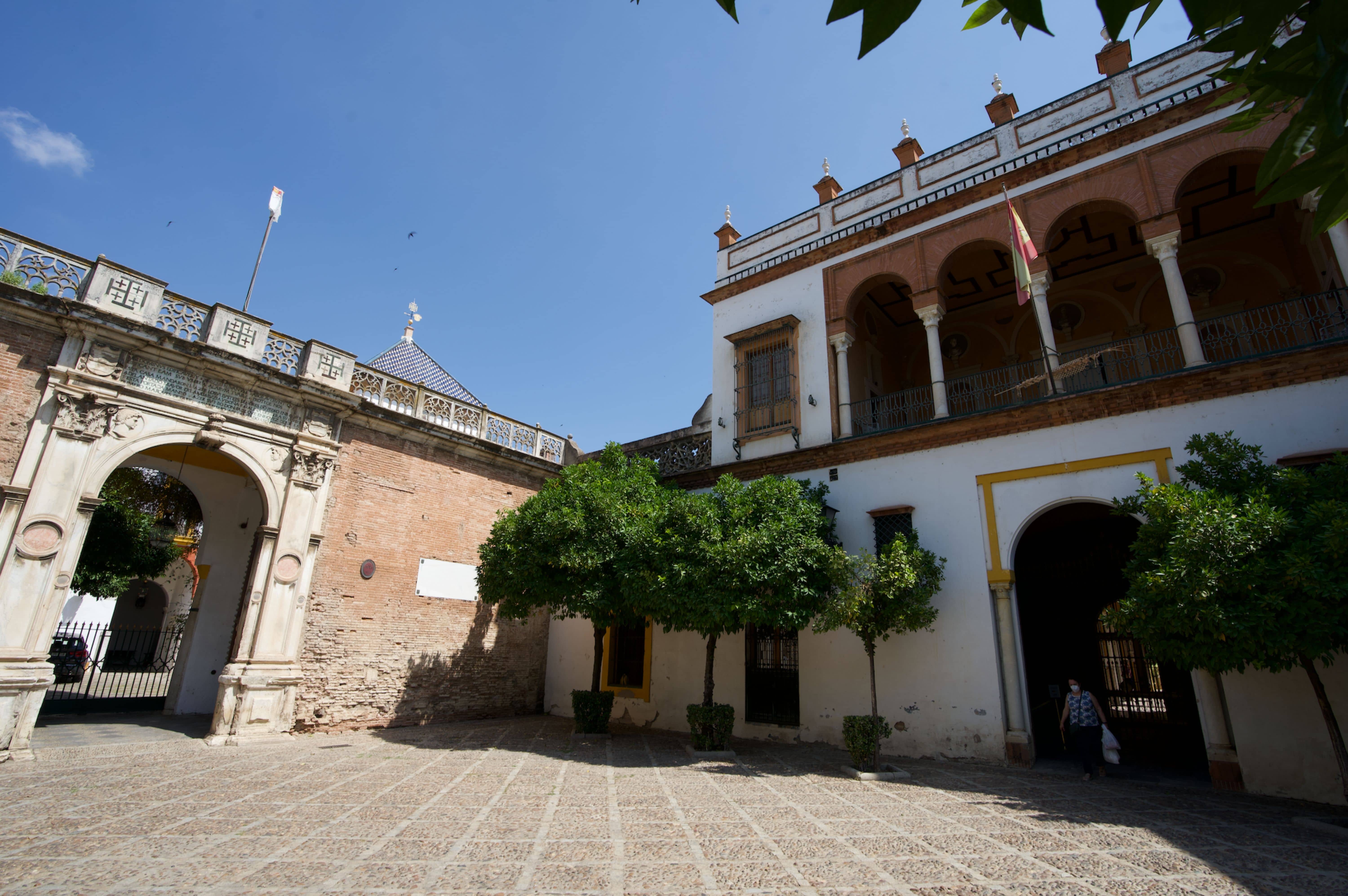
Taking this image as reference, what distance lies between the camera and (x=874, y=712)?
28.7 ft

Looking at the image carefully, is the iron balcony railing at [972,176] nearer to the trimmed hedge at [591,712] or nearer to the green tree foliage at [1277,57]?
the trimmed hedge at [591,712]

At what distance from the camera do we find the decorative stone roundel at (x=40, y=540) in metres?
8.32

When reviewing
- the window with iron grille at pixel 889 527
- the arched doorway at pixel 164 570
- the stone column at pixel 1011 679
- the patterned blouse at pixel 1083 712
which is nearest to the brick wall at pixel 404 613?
the arched doorway at pixel 164 570

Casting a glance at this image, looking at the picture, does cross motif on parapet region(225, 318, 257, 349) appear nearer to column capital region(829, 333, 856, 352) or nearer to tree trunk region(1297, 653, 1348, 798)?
column capital region(829, 333, 856, 352)

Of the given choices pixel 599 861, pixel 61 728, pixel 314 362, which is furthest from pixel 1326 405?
pixel 61 728

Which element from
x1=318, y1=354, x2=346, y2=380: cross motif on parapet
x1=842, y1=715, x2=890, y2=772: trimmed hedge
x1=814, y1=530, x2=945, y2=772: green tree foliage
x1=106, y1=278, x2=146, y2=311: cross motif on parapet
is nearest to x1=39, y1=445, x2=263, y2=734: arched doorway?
x1=318, y1=354, x2=346, y2=380: cross motif on parapet

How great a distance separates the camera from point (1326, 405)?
7816mm

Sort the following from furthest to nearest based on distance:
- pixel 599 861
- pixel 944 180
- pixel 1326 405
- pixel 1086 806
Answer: pixel 944 180, pixel 1326 405, pixel 1086 806, pixel 599 861

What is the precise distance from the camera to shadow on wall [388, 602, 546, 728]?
1191cm

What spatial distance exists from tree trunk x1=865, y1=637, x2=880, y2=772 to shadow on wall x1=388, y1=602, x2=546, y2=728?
737cm

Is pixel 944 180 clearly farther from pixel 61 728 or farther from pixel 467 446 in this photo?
pixel 61 728

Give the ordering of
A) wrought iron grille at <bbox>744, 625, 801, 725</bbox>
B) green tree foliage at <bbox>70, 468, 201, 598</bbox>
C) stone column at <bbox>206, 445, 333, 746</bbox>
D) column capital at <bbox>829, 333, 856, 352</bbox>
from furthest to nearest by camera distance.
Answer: green tree foliage at <bbox>70, 468, 201, 598</bbox> < column capital at <bbox>829, 333, 856, 352</bbox> < wrought iron grille at <bbox>744, 625, 801, 725</bbox> < stone column at <bbox>206, 445, 333, 746</bbox>

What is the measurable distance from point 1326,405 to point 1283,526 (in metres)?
2.77

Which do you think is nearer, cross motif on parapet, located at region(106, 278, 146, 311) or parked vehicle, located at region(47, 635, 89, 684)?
cross motif on parapet, located at region(106, 278, 146, 311)
